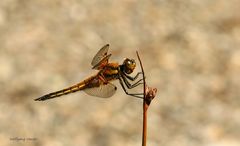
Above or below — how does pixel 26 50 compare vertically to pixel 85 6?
below

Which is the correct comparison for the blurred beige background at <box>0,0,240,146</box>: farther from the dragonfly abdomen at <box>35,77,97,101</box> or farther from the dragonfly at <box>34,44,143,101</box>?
the dragonfly at <box>34,44,143,101</box>

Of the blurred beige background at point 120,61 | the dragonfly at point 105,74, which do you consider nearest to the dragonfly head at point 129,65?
the dragonfly at point 105,74

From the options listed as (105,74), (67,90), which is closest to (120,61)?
Answer: (67,90)

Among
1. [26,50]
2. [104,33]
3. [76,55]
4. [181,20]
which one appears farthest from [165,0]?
[26,50]

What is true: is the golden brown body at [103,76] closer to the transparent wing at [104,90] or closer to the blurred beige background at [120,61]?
the transparent wing at [104,90]

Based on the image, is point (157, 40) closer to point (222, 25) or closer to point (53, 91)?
point (222, 25)

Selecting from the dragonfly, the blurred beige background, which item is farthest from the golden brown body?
the blurred beige background
